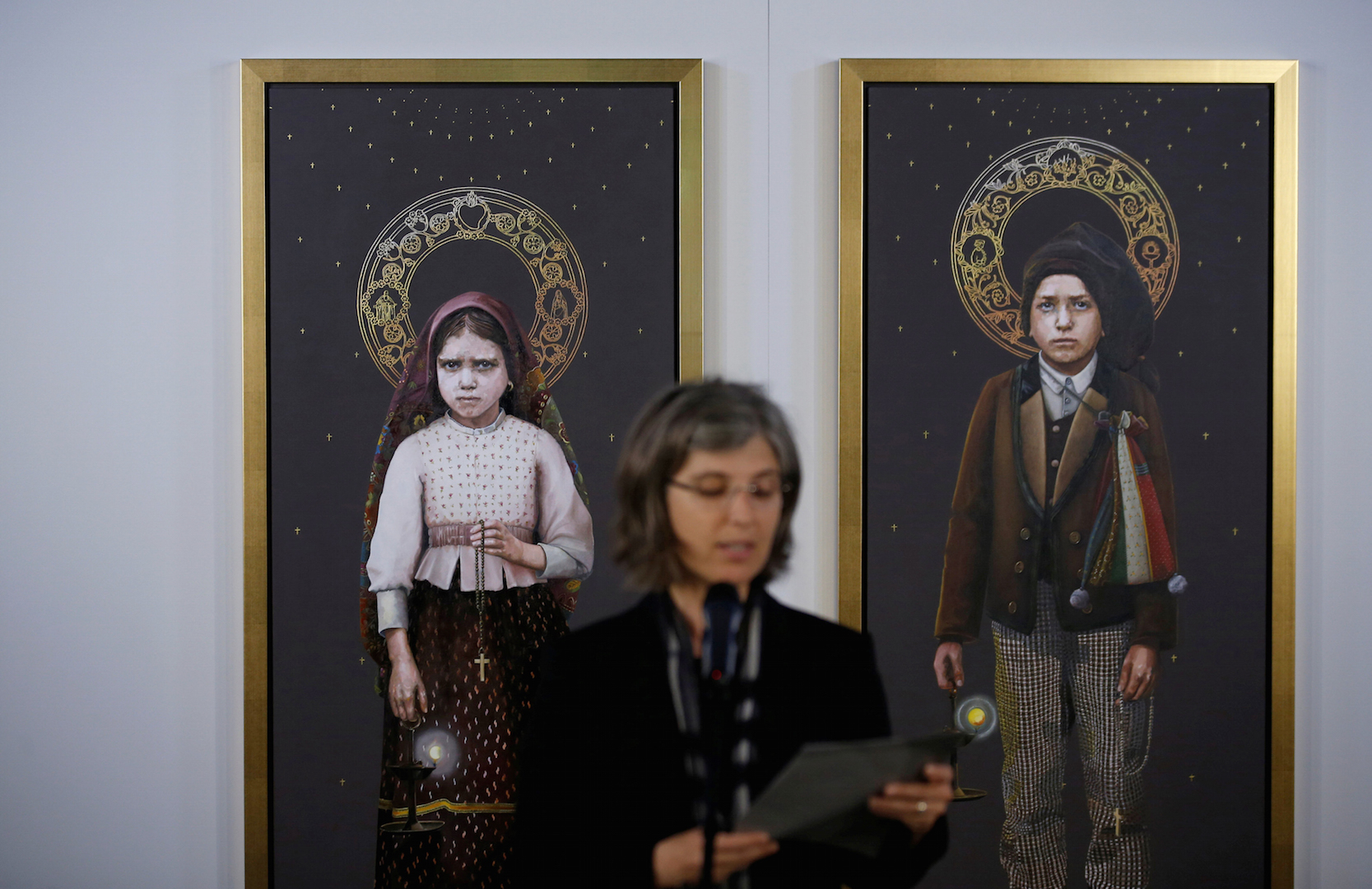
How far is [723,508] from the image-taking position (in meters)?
1.23

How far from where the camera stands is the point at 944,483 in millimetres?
2268

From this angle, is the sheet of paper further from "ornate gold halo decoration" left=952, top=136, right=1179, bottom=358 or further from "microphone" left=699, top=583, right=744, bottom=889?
"ornate gold halo decoration" left=952, top=136, right=1179, bottom=358

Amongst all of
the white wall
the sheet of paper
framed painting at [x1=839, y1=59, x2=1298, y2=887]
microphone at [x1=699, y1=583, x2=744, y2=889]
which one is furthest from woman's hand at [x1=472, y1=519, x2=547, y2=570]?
the sheet of paper

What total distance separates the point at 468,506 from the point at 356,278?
0.64 meters

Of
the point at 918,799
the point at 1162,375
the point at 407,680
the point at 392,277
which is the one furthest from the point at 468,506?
the point at 1162,375

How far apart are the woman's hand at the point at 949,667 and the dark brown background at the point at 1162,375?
0.08 feet

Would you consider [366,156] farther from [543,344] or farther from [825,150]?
[825,150]

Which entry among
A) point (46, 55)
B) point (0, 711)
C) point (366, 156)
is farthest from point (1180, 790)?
point (46, 55)

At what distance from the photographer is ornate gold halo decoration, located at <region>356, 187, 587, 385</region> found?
2.27 metres

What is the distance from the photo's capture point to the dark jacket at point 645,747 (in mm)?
1224

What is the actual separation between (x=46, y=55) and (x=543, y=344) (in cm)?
149

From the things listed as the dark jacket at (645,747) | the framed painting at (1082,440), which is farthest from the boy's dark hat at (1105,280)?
the dark jacket at (645,747)

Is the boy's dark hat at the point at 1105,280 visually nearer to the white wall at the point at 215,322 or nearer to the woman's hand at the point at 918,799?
the white wall at the point at 215,322

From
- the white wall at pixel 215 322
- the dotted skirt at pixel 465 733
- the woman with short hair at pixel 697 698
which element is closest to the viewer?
the woman with short hair at pixel 697 698
